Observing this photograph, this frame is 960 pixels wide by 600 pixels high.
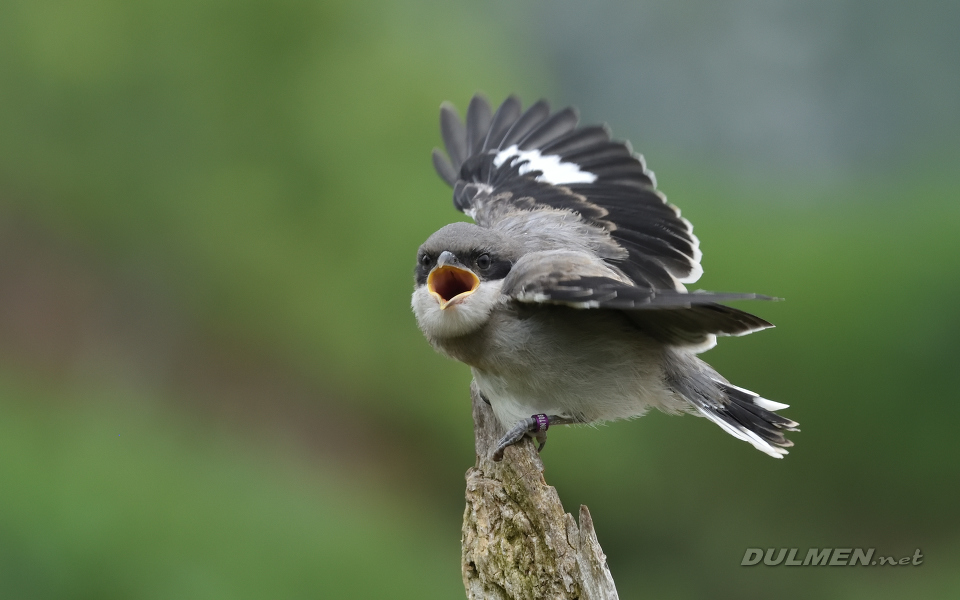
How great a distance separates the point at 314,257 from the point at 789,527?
343cm

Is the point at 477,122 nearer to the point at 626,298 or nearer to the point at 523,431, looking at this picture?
the point at 523,431

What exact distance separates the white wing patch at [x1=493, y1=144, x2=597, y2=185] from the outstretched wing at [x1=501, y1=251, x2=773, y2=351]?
1012 millimetres

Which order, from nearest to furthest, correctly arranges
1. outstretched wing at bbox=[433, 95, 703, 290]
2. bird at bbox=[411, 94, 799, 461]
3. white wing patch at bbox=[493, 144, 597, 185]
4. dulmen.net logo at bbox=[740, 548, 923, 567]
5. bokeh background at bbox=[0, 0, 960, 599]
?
1. bird at bbox=[411, 94, 799, 461]
2. outstretched wing at bbox=[433, 95, 703, 290]
3. white wing patch at bbox=[493, 144, 597, 185]
4. dulmen.net logo at bbox=[740, 548, 923, 567]
5. bokeh background at bbox=[0, 0, 960, 599]

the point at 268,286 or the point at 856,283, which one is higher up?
the point at 856,283

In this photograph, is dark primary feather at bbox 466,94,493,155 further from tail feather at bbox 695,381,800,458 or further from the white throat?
tail feather at bbox 695,381,800,458

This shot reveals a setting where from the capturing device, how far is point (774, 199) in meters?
6.07

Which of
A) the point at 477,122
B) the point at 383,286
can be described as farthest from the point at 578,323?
the point at 383,286

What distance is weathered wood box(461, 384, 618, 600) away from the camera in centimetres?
219

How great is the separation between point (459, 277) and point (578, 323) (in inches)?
16.2

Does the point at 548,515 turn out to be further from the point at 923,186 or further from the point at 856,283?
the point at 923,186

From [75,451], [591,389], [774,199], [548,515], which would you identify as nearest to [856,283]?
[774,199]

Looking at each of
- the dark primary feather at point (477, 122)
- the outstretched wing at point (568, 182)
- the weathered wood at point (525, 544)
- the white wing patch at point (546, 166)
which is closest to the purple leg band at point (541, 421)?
the weathered wood at point (525, 544)

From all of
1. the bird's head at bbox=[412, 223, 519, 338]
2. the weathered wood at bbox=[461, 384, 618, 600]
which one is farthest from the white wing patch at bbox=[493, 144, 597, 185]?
the weathered wood at bbox=[461, 384, 618, 600]

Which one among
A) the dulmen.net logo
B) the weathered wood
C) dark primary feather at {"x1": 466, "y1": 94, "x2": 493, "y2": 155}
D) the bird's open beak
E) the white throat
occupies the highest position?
dark primary feather at {"x1": 466, "y1": 94, "x2": 493, "y2": 155}
